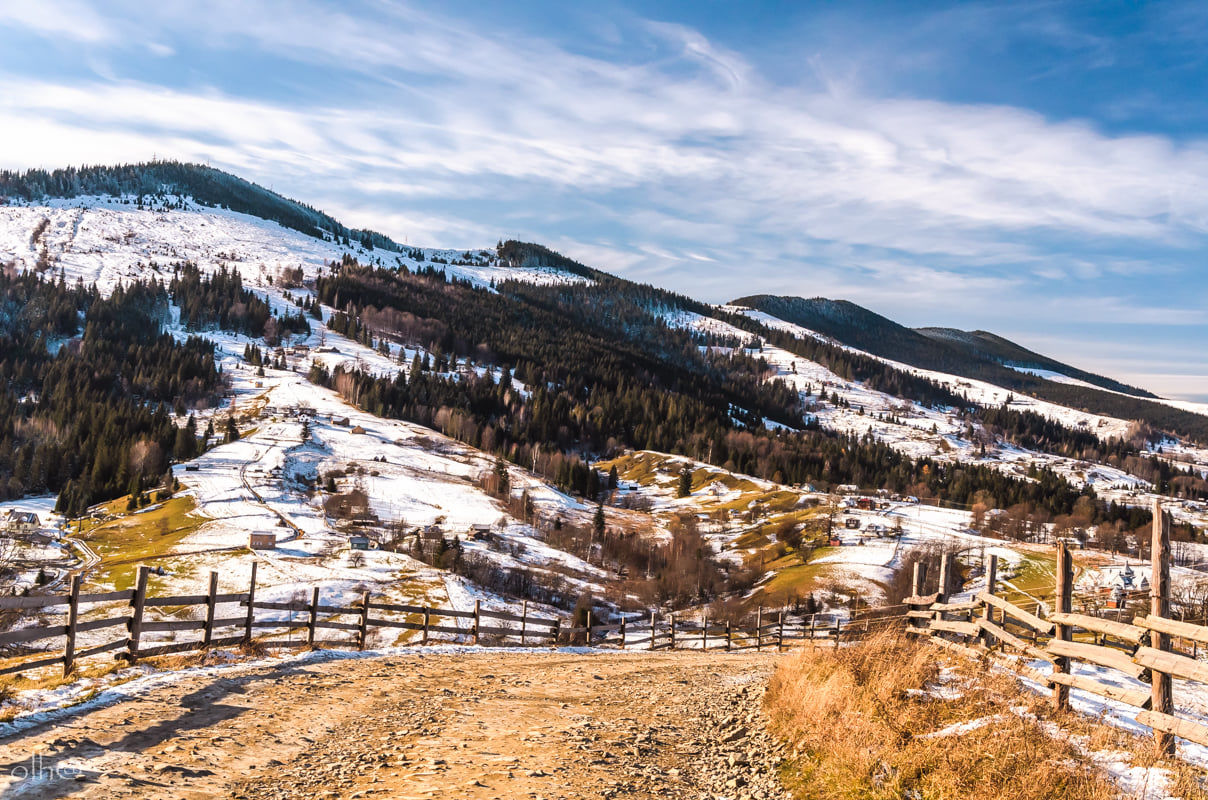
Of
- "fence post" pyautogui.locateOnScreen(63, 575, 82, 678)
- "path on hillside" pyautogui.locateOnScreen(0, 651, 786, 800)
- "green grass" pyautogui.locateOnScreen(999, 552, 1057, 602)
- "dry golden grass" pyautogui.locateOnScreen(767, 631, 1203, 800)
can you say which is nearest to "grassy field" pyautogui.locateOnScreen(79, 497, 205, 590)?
"fence post" pyautogui.locateOnScreen(63, 575, 82, 678)

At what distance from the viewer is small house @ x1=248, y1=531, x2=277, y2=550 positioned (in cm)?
9056

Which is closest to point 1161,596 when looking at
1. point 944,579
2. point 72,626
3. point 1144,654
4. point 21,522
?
point 1144,654

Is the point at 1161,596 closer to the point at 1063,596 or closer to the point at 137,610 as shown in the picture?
the point at 1063,596

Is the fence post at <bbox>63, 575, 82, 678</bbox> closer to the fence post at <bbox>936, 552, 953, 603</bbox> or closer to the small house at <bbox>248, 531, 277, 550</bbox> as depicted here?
the fence post at <bbox>936, 552, 953, 603</bbox>

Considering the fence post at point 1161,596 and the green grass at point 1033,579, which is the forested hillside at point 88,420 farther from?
the fence post at point 1161,596

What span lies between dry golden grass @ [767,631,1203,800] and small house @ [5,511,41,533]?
11359cm

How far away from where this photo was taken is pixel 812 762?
1079cm

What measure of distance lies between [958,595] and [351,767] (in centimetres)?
9875

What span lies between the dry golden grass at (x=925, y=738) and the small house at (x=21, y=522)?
11359cm

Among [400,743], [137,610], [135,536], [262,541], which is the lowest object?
[135,536]

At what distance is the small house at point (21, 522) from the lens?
315ft

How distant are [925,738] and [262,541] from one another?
95305 millimetres

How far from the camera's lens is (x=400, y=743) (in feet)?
41.8

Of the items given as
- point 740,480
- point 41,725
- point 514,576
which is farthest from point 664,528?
point 41,725
